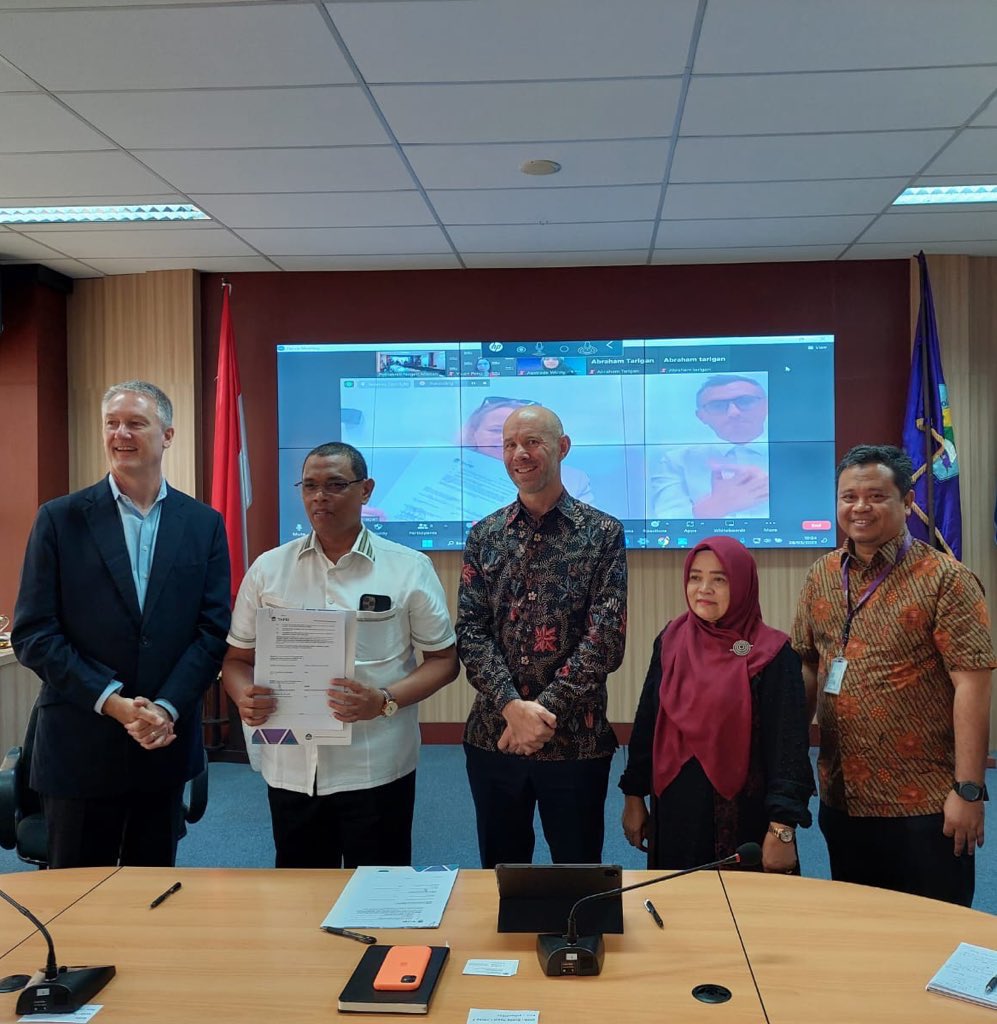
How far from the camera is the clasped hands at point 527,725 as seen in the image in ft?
7.50

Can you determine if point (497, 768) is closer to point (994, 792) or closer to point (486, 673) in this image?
point (486, 673)

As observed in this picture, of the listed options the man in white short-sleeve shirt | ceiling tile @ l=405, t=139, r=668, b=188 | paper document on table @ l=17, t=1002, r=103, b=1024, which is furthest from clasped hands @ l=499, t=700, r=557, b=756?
ceiling tile @ l=405, t=139, r=668, b=188

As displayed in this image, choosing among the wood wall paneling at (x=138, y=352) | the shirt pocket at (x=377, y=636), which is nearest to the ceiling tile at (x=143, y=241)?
the wood wall paneling at (x=138, y=352)

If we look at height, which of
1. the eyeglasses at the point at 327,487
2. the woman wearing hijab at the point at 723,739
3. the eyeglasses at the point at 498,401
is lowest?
the woman wearing hijab at the point at 723,739

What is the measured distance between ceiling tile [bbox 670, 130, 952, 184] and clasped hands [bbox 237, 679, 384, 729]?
106 inches

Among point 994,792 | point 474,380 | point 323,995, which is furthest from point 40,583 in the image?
point 994,792

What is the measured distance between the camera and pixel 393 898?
5.81ft

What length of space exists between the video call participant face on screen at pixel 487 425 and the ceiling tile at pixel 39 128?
99.6 inches

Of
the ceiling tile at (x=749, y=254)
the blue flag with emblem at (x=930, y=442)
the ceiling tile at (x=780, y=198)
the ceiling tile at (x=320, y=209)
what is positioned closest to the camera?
the ceiling tile at (x=780, y=198)

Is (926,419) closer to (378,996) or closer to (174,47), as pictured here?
(174,47)

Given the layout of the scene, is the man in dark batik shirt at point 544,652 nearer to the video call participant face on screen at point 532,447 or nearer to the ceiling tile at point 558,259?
the video call participant face on screen at point 532,447

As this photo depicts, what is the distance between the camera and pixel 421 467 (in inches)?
219

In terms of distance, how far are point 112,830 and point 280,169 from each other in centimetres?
283

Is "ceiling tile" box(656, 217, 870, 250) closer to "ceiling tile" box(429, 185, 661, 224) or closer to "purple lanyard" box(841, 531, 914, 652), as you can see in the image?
"ceiling tile" box(429, 185, 661, 224)
